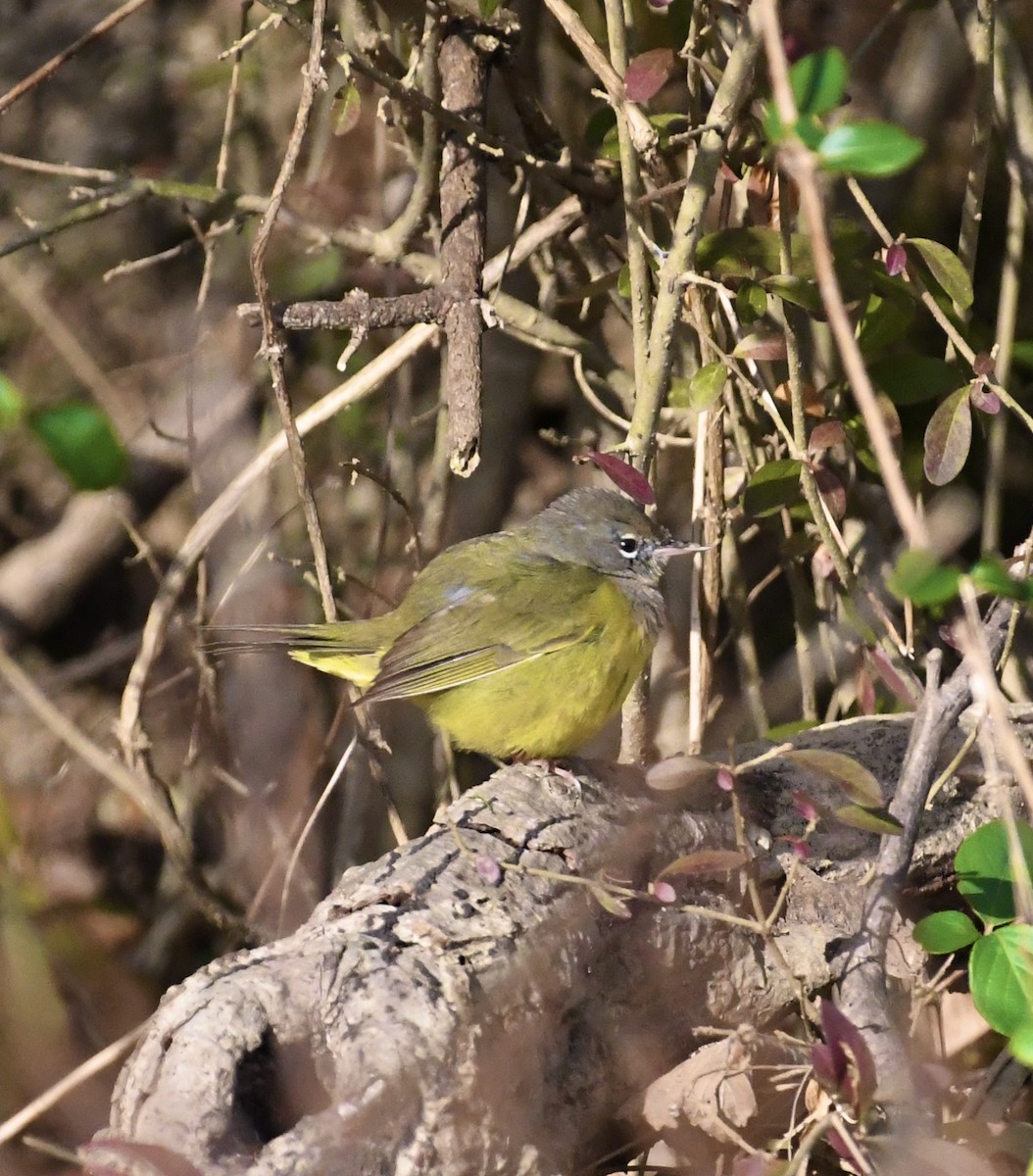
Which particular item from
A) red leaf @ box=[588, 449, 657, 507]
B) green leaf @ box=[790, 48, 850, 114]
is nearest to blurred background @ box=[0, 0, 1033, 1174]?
red leaf @ box=[588, 449, 657, 507]

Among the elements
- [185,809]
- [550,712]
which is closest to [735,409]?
[550,712]

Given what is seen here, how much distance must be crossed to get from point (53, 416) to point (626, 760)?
2021 millimetres

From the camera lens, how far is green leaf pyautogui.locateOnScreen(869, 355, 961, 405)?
3170 mm

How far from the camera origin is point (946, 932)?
7.25 feet

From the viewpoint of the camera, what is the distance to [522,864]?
247 centimetres

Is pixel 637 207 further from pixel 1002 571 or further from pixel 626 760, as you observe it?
pixel 1002 571

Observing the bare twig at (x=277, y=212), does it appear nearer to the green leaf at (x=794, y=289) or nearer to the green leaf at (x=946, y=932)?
the green leaf at (x=794, y=289)

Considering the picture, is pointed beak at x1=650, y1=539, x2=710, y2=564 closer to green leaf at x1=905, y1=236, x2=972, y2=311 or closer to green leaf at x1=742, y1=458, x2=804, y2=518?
green leaf at x1=742, y1=458, x2=804, y2=518

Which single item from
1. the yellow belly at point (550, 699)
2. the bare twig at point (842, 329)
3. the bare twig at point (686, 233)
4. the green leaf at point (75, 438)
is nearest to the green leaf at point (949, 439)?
the bare twig at point (686, 233)

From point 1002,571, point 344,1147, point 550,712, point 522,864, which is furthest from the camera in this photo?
point 550,712

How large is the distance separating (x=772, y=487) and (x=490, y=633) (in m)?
0.82

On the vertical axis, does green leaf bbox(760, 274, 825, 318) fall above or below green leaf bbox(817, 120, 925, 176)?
below

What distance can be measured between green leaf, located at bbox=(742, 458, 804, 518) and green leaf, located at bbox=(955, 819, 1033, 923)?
1055mm

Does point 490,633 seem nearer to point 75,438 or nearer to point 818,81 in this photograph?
point 75,438
